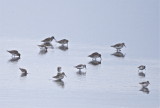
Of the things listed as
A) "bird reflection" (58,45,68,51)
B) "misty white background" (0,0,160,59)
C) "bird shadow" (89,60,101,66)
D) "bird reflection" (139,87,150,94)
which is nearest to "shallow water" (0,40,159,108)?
"bird reflection" (139,87,150,94)

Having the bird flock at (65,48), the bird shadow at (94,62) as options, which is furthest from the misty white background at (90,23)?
the bird shadow at (94,62)

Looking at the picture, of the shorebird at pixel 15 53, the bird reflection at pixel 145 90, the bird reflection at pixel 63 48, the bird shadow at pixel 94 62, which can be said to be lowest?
the bird reflection at pixel 145 90

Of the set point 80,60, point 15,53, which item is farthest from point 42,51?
point 80,60

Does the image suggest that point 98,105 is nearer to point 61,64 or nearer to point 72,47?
point 61,64

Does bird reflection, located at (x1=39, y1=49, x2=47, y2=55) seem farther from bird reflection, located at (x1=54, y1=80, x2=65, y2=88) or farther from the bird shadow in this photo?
bird reflection, located at (x1=54, y1=80, x2=65, y2=88)

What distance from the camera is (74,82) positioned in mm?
17047

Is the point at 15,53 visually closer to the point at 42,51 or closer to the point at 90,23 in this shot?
the point at 42,51

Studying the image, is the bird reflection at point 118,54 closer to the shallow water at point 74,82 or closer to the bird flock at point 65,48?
the bird flock at point 65,48

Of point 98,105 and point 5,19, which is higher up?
point 5,19

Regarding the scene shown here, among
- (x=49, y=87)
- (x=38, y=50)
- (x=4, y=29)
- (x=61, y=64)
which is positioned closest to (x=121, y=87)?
(x=49, y=87)

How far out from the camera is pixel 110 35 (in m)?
31.0

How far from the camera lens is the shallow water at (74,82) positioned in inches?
572

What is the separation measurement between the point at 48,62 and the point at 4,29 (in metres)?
11.8

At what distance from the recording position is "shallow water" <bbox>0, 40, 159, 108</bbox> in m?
14.5
